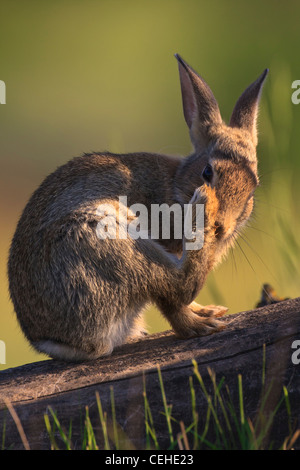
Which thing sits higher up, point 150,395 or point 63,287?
point 63,287

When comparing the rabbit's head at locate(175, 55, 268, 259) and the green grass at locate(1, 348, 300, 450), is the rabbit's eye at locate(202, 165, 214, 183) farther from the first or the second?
the green grass at locate(1, 348, 300, 450)

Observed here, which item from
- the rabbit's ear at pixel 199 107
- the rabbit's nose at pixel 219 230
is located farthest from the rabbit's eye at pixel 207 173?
the rabbit's ear at pixel 199 107

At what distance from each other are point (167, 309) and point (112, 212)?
69cm

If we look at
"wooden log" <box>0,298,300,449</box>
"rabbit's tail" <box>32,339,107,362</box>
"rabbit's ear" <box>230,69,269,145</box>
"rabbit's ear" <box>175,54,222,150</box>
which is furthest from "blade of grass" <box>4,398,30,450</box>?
"rabbit's ear" <box>230,69,269,145</box>

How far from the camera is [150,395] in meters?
3.27

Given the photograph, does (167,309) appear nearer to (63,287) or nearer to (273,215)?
(63,287)

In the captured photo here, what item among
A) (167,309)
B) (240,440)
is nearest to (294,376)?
(240,440)

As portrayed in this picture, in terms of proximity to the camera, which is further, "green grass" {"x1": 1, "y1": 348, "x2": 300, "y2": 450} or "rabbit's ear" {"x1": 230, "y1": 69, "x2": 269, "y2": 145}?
"rabbit's ear" {"x1": 230, "y1": 69, "x2": 269, "y2": 145}

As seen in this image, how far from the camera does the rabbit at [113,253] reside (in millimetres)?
3812

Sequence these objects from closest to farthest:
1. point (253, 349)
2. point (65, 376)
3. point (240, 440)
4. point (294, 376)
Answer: point (240, 440) → point (294, 376) → point (253, 349) → point (65, 376)

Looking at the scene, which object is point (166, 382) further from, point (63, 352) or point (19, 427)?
point (63, 352)

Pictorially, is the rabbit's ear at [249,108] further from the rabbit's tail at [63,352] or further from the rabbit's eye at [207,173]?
the rabbit's tail at [63,352]

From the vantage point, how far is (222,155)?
421 centimetres

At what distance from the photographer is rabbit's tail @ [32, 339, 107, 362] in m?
3.94
